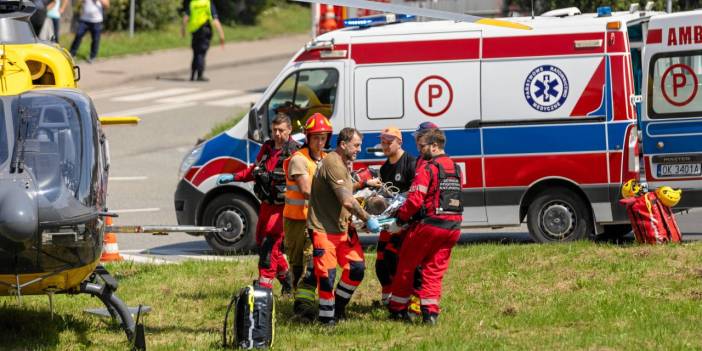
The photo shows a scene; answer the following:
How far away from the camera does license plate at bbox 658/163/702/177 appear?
48.1 feet

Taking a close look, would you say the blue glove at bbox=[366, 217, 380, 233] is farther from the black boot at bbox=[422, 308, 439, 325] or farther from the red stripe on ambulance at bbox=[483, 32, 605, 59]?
the red stripe on ambulance at bbox=[483, 32, 605, 59]

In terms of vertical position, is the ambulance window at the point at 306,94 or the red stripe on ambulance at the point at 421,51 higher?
the red stripe on ambulance at the point at 421,51

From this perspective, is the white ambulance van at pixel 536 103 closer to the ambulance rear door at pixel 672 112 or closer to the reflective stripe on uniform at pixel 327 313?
the ambulance rear door at pixel 672 112

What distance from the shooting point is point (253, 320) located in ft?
33.8

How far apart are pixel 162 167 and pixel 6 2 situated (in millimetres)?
10502

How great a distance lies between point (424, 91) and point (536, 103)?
4.07 ft

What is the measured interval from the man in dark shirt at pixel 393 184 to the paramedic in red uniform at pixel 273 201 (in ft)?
3.02

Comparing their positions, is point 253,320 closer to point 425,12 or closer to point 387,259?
point 387,259

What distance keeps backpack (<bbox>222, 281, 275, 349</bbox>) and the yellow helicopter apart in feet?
2.41

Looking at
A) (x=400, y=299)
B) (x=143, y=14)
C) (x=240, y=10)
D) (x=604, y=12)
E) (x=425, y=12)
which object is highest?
(x=240, y=10)

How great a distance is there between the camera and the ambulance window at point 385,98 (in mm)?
15055

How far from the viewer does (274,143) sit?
486 inches

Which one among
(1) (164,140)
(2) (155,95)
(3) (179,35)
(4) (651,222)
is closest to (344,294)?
(4) (651,222)

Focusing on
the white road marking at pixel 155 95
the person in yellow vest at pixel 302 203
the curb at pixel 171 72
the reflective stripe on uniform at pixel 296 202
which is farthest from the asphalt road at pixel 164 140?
the reflective stripe on uniform at pixel 296 202
